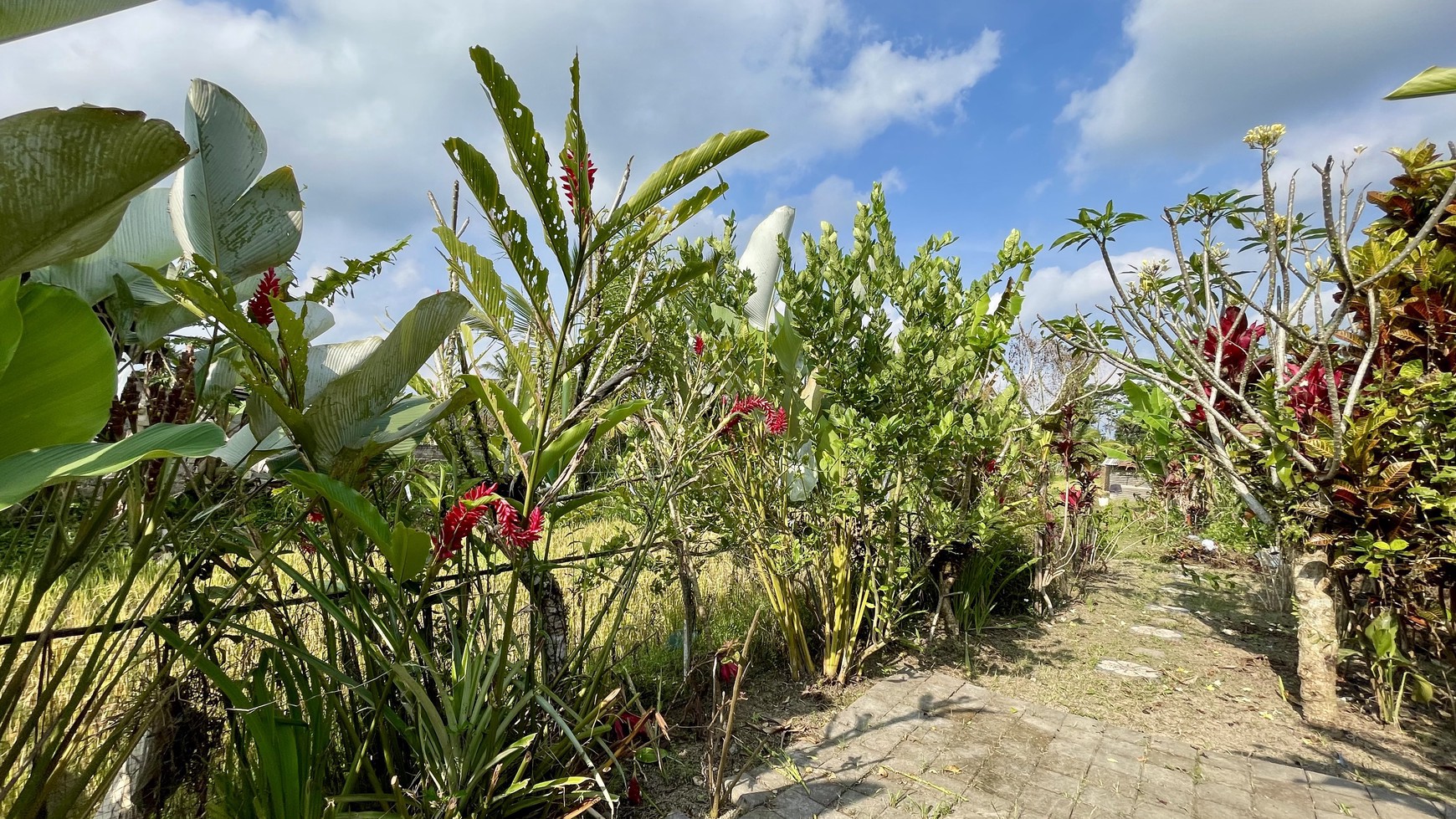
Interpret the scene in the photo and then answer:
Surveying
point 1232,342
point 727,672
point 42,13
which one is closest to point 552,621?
point 727,672

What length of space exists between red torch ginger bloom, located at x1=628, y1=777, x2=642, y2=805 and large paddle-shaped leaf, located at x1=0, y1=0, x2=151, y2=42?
6.56ft

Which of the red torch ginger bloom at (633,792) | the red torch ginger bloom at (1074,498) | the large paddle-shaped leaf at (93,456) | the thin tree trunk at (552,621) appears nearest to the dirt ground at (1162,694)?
the red torch ginger bloom at (633,792)

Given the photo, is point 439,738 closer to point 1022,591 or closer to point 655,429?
point 655,429

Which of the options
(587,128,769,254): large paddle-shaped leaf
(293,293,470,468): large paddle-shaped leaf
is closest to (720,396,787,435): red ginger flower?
(587,128,769,254): large paddle-shaped leaf

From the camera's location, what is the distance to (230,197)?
1.18m

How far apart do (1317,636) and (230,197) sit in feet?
12.5

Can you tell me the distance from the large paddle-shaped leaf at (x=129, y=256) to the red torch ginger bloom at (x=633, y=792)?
5.59 ft

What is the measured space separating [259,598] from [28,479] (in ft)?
2.93

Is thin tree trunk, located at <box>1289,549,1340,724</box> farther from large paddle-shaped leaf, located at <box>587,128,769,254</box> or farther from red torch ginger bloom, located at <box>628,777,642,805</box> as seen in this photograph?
large paddle-shaped leaf, located at <box>587,128,769,254</box>

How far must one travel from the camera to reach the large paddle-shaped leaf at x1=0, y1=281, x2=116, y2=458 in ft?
2.46

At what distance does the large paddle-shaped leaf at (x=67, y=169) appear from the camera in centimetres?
67

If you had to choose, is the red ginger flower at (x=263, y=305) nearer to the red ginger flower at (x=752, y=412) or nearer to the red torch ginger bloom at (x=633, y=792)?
the red ginger flower at (x=752, y=412)

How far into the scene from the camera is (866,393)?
299 centimetres

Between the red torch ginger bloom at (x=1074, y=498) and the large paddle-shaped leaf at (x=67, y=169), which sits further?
the red torch ginger bloom at (x=1074, y=498)
